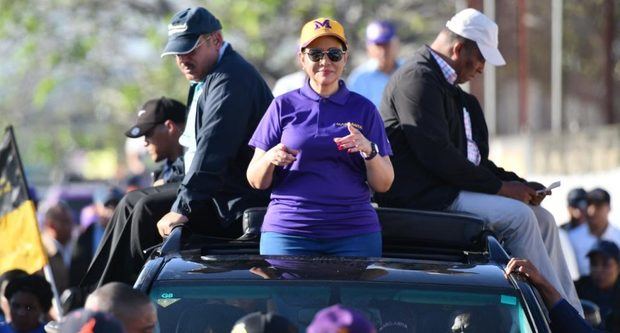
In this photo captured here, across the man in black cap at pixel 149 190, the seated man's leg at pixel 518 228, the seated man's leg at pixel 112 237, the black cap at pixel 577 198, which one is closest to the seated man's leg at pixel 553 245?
the seated man's leg at pixel 518 228

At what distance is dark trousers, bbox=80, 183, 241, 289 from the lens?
22.7 ft

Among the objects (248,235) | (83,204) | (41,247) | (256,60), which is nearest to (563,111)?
(256,60)

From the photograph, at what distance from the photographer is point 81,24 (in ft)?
93.9

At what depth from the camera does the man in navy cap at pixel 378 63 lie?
10.4m

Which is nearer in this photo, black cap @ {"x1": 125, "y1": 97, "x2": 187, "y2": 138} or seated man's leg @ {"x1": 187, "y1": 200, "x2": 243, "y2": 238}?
seated man's leg @ {"x1": 187, "y1": 200, "x2": 243, "y2": 238}

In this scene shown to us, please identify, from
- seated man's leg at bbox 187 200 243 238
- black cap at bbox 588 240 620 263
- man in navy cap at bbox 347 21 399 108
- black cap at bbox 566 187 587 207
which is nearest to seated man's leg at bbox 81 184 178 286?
seated man's leg at bbox 187 200 243 238

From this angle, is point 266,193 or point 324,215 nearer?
point 324,215

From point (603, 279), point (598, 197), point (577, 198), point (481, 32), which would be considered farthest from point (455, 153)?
point (577, 198)

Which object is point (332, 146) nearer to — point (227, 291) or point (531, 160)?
point (227, 291)

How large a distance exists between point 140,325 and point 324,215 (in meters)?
1.44

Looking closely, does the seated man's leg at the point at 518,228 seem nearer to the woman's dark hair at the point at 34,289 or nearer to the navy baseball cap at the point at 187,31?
the navy baseball cap at the point at 187,31

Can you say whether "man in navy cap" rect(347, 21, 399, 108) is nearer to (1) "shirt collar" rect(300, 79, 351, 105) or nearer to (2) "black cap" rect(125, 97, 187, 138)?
(2) "black cap" rect(125, 97, 187, 138)

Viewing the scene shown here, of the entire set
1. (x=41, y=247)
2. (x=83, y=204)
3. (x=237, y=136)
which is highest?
(x=237, y=136)

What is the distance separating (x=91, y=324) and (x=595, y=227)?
9241 mm
